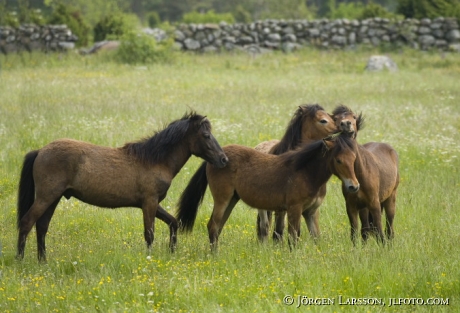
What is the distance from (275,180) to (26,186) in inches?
114

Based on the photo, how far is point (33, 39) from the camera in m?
33.8

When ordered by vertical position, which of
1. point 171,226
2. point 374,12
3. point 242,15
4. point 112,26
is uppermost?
point 171,226

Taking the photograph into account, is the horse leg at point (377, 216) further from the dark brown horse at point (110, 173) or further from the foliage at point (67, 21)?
the foliage at point (67, 21)

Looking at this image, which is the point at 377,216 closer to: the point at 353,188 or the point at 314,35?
the point at 353,188

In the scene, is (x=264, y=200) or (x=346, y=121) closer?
(x=264, y=200)

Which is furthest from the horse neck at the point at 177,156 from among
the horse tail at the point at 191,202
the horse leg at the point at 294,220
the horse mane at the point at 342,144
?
the horse mane at the point at 342,144

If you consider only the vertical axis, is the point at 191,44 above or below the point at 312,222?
below

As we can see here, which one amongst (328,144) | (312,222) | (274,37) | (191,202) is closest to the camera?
(328,144)

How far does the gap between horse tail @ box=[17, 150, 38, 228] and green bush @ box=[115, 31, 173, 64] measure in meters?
20.9

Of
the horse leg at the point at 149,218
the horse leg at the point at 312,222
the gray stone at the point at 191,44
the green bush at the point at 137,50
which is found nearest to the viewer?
the horse leg at the point at 149,218

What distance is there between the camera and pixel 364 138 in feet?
49.5

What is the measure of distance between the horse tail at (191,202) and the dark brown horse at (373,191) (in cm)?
178

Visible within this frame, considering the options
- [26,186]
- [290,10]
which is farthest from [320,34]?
[290,10]

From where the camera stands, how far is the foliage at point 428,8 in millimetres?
39044
